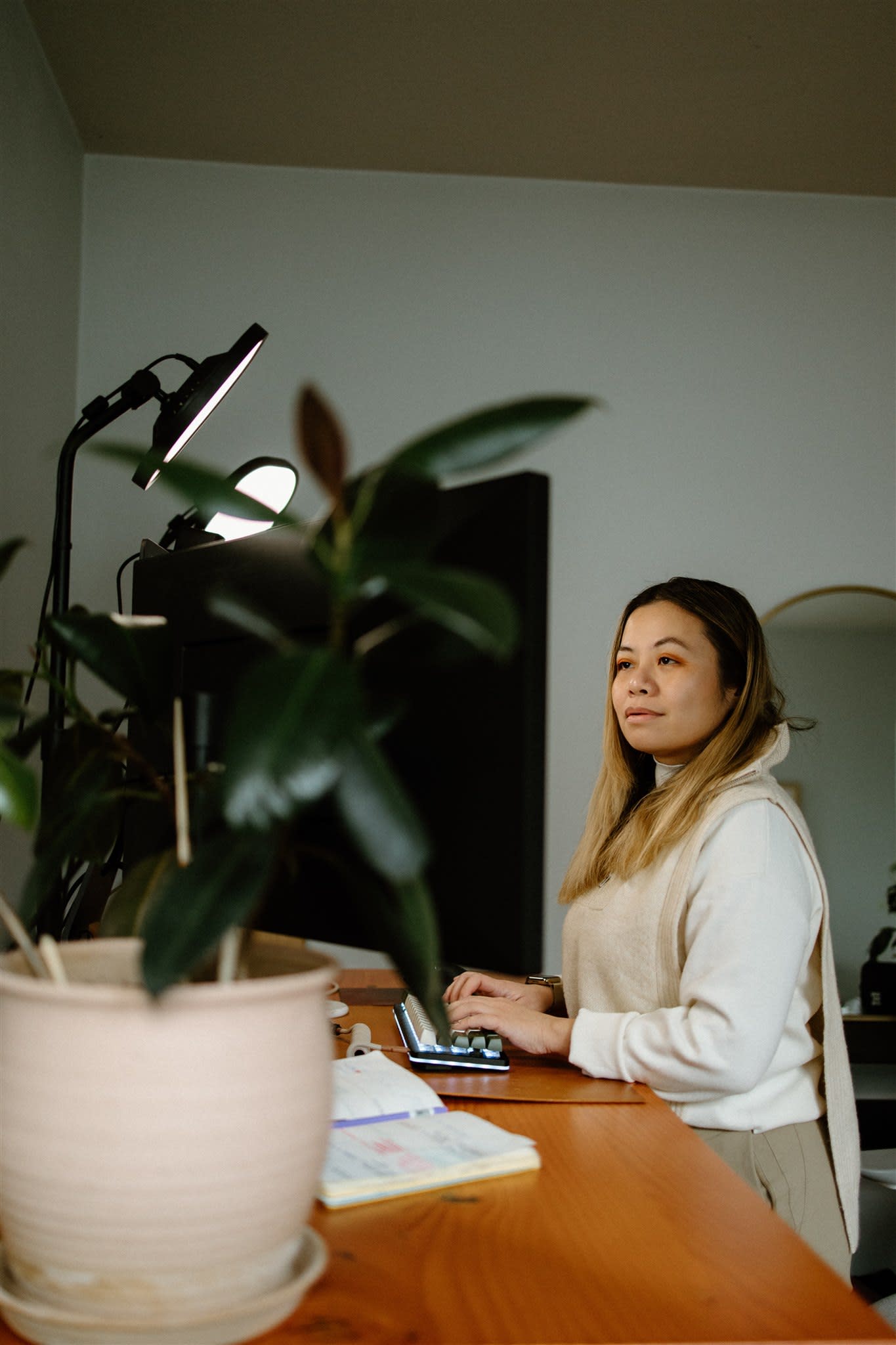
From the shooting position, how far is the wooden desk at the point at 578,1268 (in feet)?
2.00

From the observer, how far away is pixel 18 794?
571mm

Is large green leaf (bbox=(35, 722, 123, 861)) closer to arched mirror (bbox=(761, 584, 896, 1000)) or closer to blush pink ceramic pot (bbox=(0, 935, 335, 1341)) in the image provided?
blush pink ceramic pot (bbox=(0, 935, 335, 1341))

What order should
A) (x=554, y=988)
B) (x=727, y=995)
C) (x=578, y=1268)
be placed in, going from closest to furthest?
(x=578, y=1268), (x=727, y=995), (x=554, y=988)

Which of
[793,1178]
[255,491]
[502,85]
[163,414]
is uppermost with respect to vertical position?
[502,85]

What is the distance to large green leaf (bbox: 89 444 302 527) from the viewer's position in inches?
21.3

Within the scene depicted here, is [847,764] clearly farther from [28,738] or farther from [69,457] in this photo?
[28,738]

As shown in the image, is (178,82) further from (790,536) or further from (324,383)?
(790,536)

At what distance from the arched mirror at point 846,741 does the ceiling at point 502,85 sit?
46.9 inches

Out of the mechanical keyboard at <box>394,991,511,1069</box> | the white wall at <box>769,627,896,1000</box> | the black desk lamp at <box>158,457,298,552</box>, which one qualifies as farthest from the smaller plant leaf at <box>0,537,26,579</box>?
the white wall at <box>769,627,896,1000</box>

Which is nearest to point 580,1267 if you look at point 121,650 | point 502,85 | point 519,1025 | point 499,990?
point 121,650

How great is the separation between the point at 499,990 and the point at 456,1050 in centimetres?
37

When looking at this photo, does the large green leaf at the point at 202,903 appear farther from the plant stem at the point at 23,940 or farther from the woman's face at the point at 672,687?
the woman's face at the point at 672,687

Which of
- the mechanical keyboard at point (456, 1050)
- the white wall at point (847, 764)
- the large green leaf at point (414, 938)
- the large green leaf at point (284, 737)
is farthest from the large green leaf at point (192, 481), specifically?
the white wall at point (847, 764)

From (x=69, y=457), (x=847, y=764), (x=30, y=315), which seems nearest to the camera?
(x=69, y=457)
